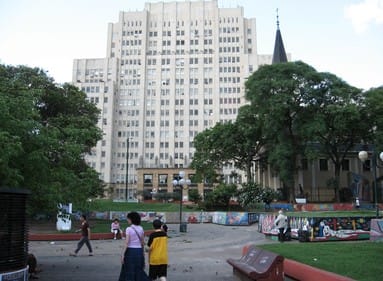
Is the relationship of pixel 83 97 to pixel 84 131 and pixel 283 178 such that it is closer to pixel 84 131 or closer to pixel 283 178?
pixel 283 178

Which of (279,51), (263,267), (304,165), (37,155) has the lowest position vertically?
(263,267)

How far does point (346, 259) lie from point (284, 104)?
39817mm

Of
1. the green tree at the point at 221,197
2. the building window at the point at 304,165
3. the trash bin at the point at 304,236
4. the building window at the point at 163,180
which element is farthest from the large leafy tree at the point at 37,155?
the building window at the point at 163,180

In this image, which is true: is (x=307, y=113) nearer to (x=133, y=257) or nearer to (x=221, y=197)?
(x=221, y=197)

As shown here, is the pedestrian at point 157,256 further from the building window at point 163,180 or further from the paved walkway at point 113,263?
the building window at point 163,180

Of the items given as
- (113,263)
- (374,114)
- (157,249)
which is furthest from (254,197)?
(157,249)

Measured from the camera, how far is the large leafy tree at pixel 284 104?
49438mm

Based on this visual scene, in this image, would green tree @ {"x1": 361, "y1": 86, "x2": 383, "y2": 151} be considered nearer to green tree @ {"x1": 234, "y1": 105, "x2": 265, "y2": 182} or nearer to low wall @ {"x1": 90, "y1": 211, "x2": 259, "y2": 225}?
green tree @ {"x1": 234, "y1": 105, "x2": 265, "y2": 182}

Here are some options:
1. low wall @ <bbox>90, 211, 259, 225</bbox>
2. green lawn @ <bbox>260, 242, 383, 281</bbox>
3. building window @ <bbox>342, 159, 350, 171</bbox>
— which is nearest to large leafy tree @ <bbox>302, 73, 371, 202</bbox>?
building window @ <bbox>342, 159, 350, 171</bbox>

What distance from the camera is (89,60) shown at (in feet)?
406

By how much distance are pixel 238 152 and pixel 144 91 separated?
65.5 meters

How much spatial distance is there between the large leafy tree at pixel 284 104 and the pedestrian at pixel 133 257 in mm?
41708

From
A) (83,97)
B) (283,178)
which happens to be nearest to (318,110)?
(283,178)

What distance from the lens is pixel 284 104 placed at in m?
49.0
